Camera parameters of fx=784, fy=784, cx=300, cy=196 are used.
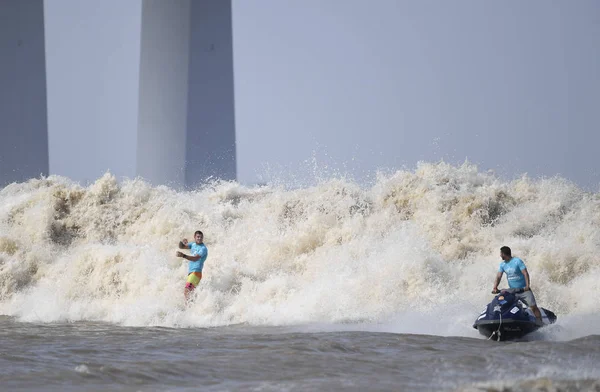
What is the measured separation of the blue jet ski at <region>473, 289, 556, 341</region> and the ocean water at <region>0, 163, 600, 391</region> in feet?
0.76

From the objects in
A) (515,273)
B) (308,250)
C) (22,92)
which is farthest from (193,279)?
(22,92)

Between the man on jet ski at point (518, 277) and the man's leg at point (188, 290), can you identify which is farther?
the man's leg at point (188, 290)

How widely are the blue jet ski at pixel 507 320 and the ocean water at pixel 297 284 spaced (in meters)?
0.23

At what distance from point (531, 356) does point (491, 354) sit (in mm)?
402

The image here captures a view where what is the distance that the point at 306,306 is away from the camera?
470 inches

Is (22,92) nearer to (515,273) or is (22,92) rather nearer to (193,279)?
(193,279)

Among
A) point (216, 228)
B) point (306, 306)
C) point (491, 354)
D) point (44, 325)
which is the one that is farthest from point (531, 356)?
point (216, 228)

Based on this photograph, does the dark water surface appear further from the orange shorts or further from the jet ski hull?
the orange shorts

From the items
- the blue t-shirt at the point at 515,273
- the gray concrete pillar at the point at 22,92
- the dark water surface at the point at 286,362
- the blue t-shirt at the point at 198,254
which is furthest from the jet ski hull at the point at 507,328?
the gray concrete pillar at the point at 22,92

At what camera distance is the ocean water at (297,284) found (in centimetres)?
735

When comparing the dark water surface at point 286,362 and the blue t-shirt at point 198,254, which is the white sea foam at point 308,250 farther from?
the dark water surface at point 286,362

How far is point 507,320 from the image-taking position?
911 centimetres

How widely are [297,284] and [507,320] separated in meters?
4.50

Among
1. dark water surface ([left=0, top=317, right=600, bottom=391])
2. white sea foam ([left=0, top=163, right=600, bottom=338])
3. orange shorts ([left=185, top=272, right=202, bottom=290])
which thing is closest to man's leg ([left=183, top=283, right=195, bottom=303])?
orange shorts ([left=185, top=272, right=202, bottom=290])
